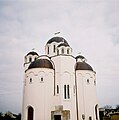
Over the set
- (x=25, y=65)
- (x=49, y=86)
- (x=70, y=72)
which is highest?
(x=25, y=65)

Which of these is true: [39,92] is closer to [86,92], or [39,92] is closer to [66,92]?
[66,92]

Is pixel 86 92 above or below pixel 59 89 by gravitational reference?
below

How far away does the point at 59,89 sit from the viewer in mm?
31219

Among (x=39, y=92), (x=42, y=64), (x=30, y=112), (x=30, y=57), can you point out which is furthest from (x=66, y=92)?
(x=30, y=57)

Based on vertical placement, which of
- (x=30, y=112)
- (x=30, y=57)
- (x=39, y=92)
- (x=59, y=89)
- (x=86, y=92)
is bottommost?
(x=30, y=112)

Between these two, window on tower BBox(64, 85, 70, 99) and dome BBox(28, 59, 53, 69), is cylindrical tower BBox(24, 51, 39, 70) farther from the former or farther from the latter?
window on tower BBox(64, 85, 70, 99)

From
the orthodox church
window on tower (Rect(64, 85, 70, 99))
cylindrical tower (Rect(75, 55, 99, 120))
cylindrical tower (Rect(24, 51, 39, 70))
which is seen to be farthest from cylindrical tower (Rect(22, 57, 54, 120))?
cylindrical tower (Rect(24, 51, 39, 70))

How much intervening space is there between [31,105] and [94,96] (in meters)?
11.0

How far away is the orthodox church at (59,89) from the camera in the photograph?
30.1m

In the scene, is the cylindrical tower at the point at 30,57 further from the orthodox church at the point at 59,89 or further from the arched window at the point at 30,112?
the arched window at the point at 30,112

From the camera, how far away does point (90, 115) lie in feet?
107

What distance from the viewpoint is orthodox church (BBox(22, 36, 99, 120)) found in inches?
1187

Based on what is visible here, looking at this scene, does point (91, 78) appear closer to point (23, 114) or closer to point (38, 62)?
point (38, 62)

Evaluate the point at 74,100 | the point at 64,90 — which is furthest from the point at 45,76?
the point at 74,100
